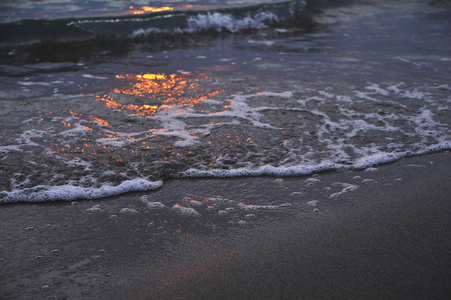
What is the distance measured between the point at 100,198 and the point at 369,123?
2.54m

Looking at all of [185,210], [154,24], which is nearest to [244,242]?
[185,210]

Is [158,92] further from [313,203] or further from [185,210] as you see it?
[313,203]

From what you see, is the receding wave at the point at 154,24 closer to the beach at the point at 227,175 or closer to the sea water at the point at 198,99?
the sea water at the point at 198,99

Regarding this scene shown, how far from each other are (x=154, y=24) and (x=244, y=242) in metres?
7.21

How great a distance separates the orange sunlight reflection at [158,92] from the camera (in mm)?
4148

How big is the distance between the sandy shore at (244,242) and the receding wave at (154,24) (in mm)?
6120

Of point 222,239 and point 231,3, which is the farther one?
point 231,3

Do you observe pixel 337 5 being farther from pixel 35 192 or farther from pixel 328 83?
pixel 35 192

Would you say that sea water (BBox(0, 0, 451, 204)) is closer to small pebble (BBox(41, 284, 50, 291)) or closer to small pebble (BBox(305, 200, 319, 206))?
small pebble (BBox(305, 200, 319, 206))

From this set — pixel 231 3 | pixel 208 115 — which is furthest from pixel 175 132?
pixel 231 3

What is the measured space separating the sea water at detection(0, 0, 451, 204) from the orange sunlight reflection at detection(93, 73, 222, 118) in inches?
0.9

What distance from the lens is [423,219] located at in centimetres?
232

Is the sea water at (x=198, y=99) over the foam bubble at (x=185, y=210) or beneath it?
over

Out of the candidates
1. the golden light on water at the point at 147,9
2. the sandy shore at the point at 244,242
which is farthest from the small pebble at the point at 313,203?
the golden light on water at the point at 147,9
